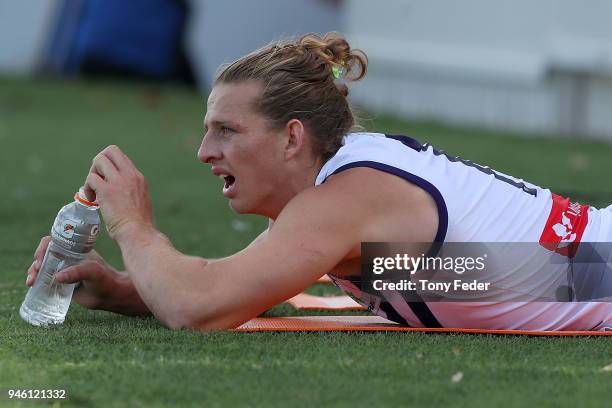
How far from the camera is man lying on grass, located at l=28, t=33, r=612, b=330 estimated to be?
11.8ft

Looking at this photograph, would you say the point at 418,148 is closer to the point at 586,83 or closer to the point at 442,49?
the point at 586,83

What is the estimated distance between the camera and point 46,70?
16.2 m

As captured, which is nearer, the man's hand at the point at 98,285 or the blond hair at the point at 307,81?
the blond hair at the point at 307,81

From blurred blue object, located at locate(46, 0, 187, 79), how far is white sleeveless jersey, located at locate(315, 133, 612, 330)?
40.1 ft

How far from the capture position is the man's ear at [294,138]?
12.4ft

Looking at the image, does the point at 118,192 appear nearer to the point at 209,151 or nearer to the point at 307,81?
the point at 209,151

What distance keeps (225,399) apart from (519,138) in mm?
9226

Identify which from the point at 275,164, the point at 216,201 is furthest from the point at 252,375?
the point at 216,201

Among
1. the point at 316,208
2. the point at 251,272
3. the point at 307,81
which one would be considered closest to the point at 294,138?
the point at 307,81

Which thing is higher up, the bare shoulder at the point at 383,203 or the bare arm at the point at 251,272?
the bare shoulder at the point at 383,203

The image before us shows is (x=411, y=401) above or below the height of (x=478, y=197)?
below

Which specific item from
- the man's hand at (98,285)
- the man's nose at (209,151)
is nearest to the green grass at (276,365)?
the man's hand at (98,285)

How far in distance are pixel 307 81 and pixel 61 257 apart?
42.0 inches

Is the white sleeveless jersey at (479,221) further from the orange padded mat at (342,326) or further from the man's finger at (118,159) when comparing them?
the man's finger at (118,159)
